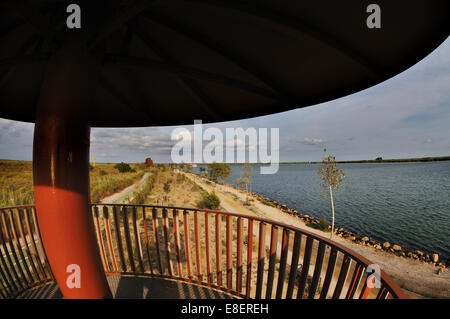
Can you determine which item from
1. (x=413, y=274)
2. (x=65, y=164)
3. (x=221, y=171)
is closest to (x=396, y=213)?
(x=413, y=274)

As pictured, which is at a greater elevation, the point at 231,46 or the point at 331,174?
the point at 231,46

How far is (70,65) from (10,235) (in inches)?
116

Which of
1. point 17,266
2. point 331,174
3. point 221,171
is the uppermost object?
point 331,174

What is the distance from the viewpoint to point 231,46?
1.71 m

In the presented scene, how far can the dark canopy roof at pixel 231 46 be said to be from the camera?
1190 mm

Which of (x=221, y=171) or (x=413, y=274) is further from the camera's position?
(x=221, y=171)

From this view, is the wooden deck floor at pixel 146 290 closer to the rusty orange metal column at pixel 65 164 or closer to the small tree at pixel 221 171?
the rusty orange metal column at pixel 65 164

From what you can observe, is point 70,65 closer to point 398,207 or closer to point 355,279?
point 355,279

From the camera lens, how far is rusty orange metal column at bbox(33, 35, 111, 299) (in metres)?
1.18

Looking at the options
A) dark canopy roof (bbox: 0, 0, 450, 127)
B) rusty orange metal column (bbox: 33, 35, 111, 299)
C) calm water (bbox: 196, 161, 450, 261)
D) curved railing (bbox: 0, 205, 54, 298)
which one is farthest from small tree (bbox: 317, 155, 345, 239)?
rusty orange metal column (bbox: 33, 35, 111, 299)

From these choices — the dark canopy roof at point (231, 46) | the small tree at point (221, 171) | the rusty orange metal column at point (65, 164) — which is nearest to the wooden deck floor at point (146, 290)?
the rusty orange metal column at point (65, 164)

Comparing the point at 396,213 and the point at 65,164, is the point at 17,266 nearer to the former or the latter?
the point at 65,164

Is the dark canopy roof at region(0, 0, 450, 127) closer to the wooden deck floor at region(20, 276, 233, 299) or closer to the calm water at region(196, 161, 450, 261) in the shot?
the wooden deck floor at region(20, 276, 233, 299)

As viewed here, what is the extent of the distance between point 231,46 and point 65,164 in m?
1.71
